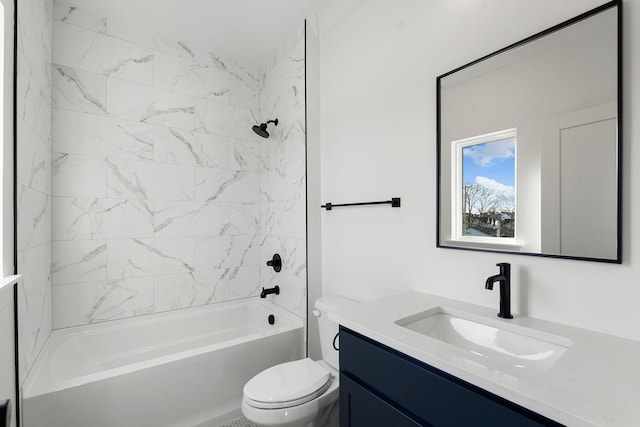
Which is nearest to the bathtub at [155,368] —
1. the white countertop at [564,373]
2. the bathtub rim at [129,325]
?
the bathtub rim at [129,325]

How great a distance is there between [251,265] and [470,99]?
2.19 metres

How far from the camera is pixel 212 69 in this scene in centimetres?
262

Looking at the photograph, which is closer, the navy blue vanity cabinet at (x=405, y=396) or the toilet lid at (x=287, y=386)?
the navy blue vanity cabinet at (x=405, y=396)

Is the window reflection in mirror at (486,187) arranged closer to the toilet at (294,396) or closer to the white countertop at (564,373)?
the white countertop at (564,373)

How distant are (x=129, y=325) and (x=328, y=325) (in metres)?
1.49

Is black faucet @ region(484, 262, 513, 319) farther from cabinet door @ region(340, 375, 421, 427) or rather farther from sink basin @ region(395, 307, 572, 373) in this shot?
cabinet door @ region(340, 375, 421, 427)

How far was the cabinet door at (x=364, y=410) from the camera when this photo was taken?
0.95 m

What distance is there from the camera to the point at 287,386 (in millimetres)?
1462

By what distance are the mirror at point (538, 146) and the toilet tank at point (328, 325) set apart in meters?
0.73

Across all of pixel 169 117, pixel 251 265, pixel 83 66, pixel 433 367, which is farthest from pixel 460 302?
pixel 83 66

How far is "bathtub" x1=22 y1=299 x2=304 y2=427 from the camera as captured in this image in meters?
1.46

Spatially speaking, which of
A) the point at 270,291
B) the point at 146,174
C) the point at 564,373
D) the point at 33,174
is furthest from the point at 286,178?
the point at 564,373

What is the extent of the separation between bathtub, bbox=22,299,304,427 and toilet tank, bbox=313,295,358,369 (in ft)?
1.27

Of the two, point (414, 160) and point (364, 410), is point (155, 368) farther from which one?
point (414, 160)
